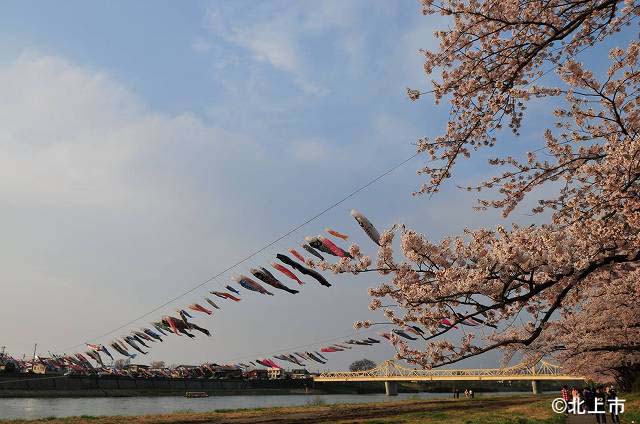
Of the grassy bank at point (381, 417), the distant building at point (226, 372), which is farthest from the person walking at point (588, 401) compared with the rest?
the distant building at point (226, 372)

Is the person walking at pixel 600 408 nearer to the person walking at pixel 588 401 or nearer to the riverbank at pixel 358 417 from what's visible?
the person walking at pixel 588 401

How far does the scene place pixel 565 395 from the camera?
2456 centimetres

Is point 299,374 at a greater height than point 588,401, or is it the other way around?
point 588,401

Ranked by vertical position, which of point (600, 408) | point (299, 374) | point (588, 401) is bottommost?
point (299, 374)

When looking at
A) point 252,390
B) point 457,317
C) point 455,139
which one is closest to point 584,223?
point 457,317

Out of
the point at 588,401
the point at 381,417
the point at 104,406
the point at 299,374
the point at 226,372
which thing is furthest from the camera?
the point at 299,374

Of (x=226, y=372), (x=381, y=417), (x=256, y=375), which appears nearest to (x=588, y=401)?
(x=381, y=417)

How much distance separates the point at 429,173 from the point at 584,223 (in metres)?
3.00

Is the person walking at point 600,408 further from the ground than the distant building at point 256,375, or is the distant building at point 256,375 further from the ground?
the person walking at point 600,408

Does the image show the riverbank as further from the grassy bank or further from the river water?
the river water

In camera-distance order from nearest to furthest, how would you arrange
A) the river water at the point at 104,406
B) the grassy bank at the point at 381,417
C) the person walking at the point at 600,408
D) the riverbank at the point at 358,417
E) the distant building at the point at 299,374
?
the person walking at the point at 600,408, the grassy bank at the point at 381,417, the riverbank at the point at 358,417, the river water at the point at 104,406, the distant building at the point at 299,374

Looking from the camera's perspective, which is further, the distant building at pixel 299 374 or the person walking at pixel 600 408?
the distant building at pixel 299 374

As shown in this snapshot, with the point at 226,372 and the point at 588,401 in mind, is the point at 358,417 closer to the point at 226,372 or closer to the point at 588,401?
the point at 588,401

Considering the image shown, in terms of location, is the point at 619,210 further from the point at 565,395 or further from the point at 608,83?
the point at 565,395
